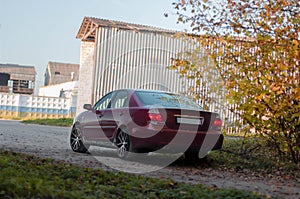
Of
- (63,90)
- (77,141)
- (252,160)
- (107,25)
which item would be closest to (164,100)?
(252,160)

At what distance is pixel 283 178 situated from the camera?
786cm

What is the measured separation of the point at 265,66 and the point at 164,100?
2.05 meters

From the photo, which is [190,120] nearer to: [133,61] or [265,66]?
[265,66]

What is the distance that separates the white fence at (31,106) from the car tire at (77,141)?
26938 millimetres

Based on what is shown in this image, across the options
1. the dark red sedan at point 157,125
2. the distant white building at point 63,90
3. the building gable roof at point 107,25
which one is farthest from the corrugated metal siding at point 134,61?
the distant white building at point 63,90

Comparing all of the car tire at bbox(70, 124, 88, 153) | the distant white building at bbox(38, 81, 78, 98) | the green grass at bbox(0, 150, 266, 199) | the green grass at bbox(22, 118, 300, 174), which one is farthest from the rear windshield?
the distant white building at bbox(38, 81, 78, 98)

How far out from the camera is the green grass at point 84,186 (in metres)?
4.93

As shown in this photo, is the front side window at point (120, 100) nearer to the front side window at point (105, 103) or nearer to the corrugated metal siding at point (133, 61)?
the front side window at point (105, 103)

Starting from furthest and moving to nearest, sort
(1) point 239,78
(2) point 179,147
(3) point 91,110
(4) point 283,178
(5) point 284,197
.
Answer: (3) point 91,110 → (1) point 239,78 → (2) point 179,147 → (4) point 283,178 → (5) point 284,197

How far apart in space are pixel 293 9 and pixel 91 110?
16.0 ft

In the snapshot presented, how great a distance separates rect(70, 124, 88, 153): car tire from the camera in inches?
423

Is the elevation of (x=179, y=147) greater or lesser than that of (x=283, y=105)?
lesser

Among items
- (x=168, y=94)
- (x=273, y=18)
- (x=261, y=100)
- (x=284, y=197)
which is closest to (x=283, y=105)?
(x=261, y=100)

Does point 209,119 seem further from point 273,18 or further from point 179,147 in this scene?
point 273,18
